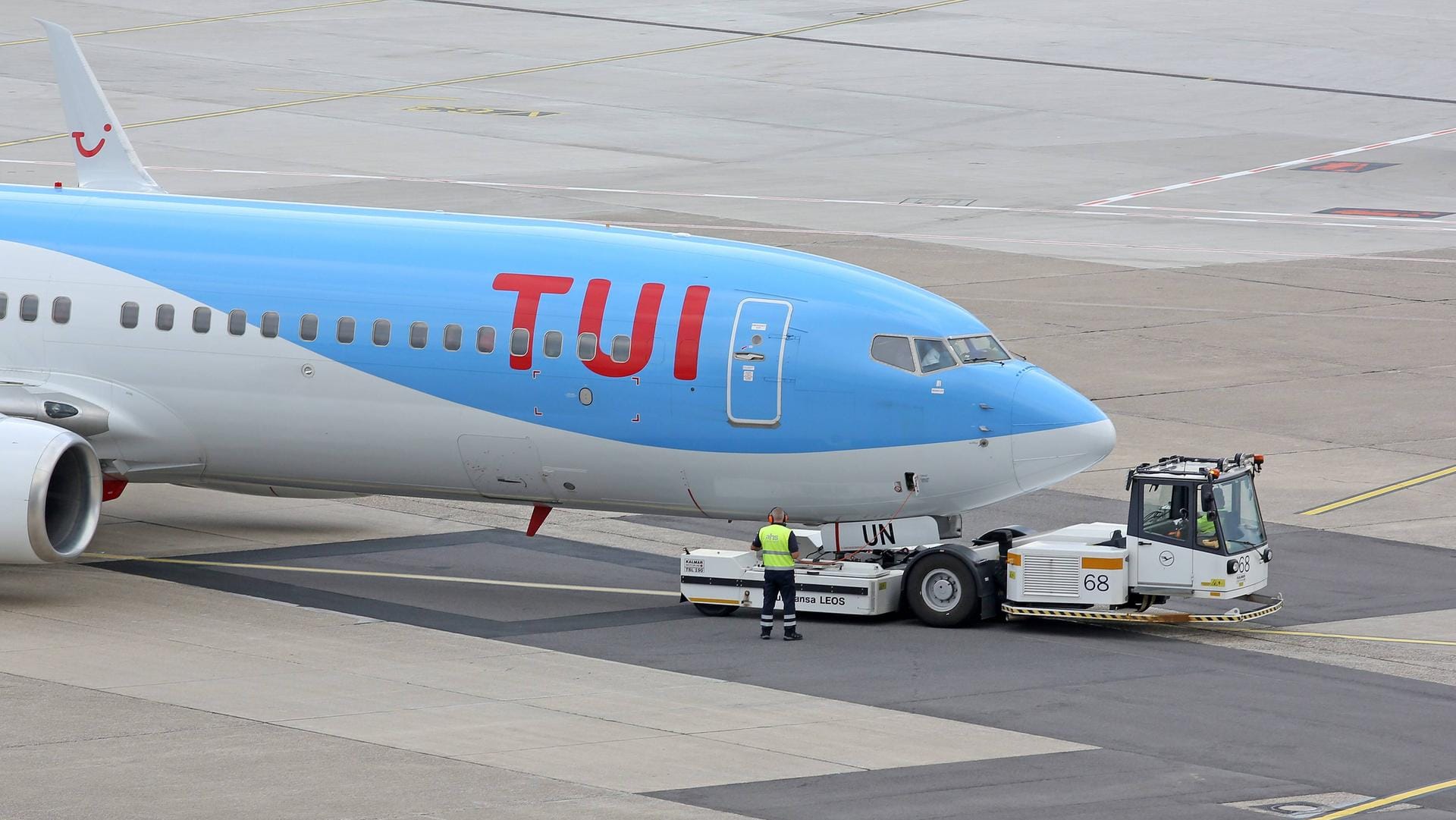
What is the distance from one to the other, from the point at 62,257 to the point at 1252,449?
68.6ft

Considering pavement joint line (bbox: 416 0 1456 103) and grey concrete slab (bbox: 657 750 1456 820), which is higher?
pavement joint line (bbox: 416 0 1456 103)

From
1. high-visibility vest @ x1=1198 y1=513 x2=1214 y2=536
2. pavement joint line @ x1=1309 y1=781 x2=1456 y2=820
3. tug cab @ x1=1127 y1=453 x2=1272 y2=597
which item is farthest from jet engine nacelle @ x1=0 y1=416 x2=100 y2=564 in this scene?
pavement joint line @ x1=1309 y1=781 x2=1456 y2=820

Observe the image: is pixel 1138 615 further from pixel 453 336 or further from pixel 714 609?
pixel 453 336

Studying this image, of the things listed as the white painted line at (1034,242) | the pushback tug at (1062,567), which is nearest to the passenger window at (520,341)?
the pushback tug at (1062,567)

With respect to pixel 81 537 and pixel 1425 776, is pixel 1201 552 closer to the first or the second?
pixel 1425 776

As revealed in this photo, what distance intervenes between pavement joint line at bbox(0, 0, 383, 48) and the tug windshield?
70736 millimetres

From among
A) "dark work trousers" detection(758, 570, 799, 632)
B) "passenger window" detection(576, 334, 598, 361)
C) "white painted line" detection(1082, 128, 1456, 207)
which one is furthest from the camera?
"white painted line" detection(1082, 128, 1456, 207)

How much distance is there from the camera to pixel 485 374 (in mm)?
27953

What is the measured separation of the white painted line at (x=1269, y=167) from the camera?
215 ft

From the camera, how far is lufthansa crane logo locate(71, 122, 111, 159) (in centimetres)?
3916

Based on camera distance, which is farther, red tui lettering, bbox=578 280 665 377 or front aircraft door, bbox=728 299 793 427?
red tui lettering, bbox=578 280 665 377

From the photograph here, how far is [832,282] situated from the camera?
27969mm

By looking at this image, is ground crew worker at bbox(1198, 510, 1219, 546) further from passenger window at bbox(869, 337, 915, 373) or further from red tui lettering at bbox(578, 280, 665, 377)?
red tui lettering at bbox(578, 280, 665, 377)

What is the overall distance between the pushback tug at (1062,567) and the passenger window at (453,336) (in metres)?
4.20
